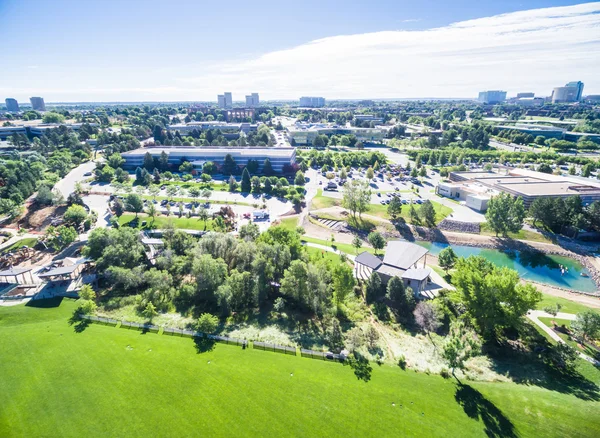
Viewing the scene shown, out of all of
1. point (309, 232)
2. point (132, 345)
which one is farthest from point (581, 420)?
point (309, 232)

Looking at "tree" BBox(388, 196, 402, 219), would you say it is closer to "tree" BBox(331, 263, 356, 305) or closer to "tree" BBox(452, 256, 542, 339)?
"tree" BBox(452, 256, 542, 339)

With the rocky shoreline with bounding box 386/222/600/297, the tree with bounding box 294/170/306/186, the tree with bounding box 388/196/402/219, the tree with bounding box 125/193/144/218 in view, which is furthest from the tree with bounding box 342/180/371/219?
the tree with bounding box 125/193/144/218

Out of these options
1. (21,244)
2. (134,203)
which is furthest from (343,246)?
(21,244)

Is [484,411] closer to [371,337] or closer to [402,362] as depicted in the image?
[402,362]

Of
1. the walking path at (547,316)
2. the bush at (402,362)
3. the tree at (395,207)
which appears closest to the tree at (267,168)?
the tree at (395,207)

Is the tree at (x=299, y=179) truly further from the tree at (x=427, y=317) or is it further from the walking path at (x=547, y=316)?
the walking path at (x=547, y=316)

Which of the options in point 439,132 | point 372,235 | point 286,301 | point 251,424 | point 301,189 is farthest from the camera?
point 439,132

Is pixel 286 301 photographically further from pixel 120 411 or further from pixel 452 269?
pixel 452 269
